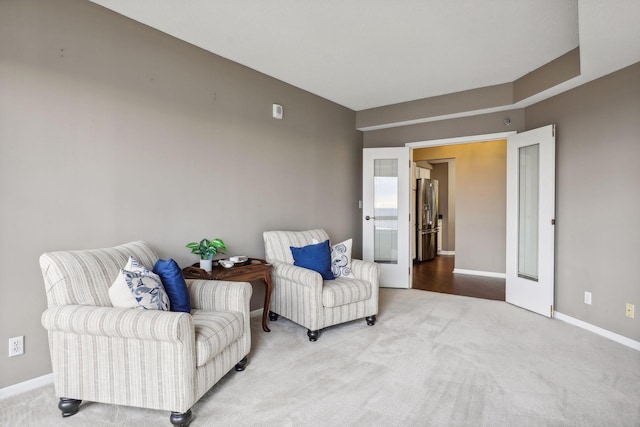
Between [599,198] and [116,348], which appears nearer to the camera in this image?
[116,348]

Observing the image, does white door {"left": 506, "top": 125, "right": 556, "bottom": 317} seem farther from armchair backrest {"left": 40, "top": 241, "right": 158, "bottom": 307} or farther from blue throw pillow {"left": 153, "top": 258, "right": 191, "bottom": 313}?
armchair backrest {"left": 40, "top": 241, "right": 158, "bottom": 307}

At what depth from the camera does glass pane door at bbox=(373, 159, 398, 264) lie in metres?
5.13

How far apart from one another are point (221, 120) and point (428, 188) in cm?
558

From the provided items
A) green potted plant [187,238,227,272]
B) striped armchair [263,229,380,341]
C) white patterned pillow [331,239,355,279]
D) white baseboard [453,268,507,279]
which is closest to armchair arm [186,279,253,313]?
green potted plant [187,238,227,272]

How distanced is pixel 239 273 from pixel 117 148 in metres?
1.36

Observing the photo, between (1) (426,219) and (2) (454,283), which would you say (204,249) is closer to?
(2) (454,283)

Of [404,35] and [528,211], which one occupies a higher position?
[404,35]

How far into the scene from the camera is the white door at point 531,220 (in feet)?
12.3

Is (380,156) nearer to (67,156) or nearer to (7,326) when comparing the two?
(67,156)

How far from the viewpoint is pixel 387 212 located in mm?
5160

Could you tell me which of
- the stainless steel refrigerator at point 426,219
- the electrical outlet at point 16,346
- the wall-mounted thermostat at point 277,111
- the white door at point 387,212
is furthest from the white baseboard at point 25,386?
the stainless steel refrigerator at point 426,219

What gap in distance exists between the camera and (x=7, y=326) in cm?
216

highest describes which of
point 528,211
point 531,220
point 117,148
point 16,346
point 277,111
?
point 277,111

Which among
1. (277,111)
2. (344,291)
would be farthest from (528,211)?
(277,111)
